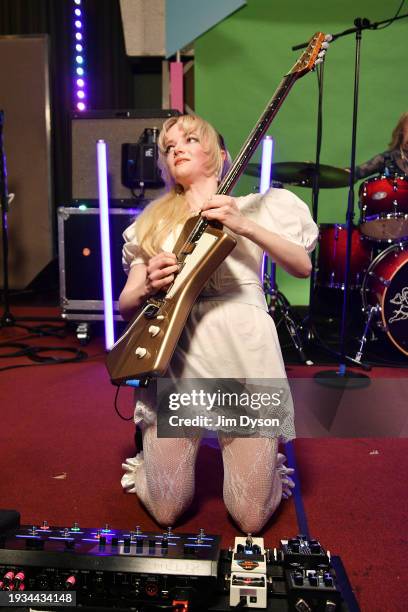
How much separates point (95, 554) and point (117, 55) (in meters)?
5.13

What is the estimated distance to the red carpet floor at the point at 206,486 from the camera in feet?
5.16

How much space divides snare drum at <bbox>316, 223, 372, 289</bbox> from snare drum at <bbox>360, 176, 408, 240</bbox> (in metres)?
0.29

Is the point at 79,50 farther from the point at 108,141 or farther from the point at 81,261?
the point at 81,261

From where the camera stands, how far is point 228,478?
5.43ft

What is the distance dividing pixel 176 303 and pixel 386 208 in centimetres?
236

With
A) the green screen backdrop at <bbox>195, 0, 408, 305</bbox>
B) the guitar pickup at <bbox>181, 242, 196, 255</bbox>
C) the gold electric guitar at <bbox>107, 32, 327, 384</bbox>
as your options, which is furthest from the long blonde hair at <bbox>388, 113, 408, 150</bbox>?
the guitar pickup at <bbox>181, 242, 196, 255</bbox>

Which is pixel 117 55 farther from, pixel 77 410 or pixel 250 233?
pixel 250 233

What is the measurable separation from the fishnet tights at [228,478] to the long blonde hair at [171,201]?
548 millimetres

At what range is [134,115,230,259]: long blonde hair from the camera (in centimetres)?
174

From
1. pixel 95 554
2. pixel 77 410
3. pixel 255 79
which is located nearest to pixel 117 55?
pixel 255 79

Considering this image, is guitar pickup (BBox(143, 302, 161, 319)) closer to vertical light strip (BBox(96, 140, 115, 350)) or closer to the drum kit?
vertical light strip (BBox(96, 140, 115, 350))


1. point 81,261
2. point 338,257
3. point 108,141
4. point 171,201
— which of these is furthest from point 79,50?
point 171,201

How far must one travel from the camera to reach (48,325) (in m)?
4.43

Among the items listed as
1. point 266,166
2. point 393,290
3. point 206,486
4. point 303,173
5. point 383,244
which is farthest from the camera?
point 303,173
